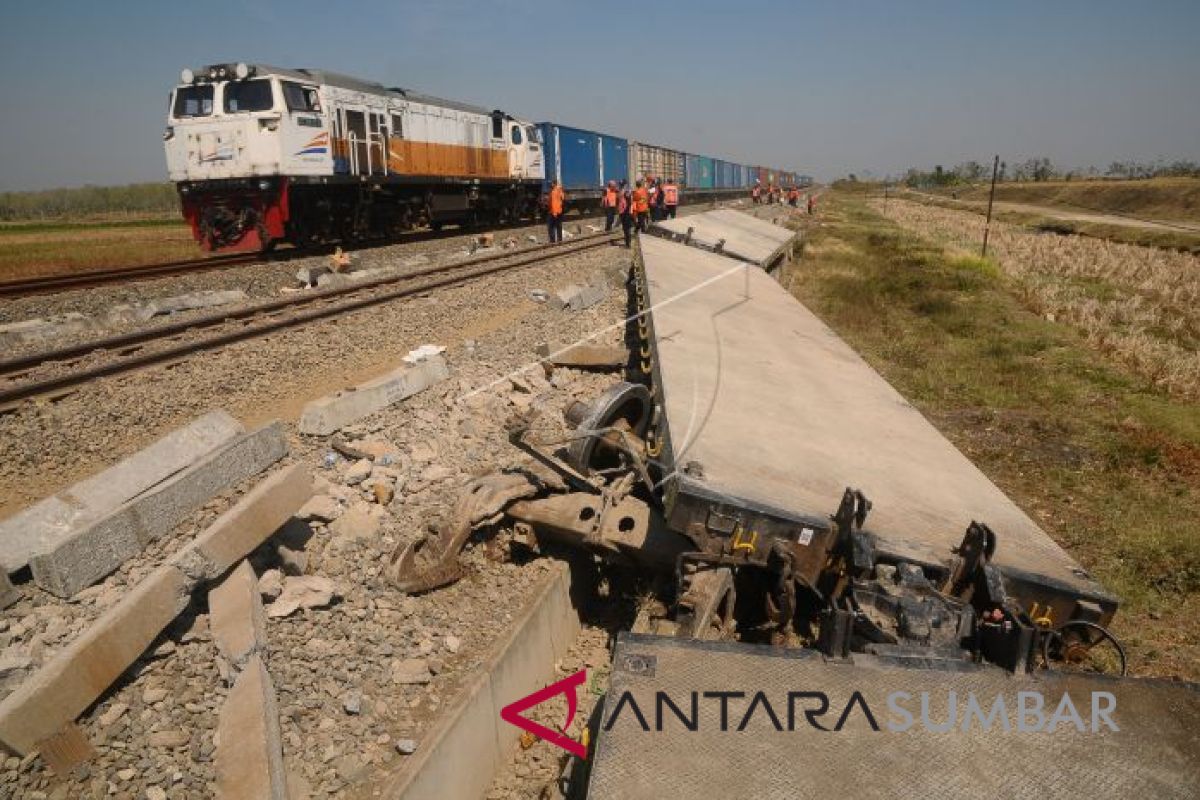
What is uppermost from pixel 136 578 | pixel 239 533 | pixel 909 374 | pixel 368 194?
pixel 368 194

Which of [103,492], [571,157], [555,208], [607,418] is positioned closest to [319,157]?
[555,208]

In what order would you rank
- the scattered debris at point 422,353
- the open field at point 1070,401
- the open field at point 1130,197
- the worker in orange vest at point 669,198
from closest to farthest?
the open field at point 1070,401 < the scattered debris at point 422,353 < the worker in orange vest at point 669,198 < the open field at point 1130,197

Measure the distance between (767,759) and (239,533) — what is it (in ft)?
8.55

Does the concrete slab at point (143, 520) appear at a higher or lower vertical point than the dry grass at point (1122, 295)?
higher

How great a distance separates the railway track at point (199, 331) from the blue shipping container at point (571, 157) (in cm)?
1569

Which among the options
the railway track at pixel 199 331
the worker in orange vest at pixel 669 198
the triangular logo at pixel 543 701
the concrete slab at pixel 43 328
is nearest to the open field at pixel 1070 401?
the triangular logo at pixel 543 701

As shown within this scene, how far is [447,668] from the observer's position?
354 cm

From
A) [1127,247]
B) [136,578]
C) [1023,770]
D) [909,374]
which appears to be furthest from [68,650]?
[1127,247]

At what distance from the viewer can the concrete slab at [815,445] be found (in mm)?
3369

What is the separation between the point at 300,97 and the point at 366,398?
11.2m

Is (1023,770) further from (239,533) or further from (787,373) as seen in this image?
(787,373)

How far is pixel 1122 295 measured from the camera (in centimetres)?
1677

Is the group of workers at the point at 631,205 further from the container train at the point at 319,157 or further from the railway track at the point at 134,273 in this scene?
the railway track at the point at 134,273

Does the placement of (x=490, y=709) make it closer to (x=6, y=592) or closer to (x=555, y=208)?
(x=6, y=592)
